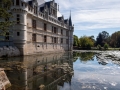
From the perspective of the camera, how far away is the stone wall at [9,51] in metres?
19.8

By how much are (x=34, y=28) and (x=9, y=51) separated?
30.1 feet

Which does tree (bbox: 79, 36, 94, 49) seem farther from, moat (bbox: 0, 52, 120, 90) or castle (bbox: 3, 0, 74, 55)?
moat (bbox: 0, 52, 120, 90)

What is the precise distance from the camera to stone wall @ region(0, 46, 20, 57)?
19.8 metres

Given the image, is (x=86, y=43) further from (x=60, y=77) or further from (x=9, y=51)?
(x=60, y=77)

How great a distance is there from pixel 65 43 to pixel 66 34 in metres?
4.14

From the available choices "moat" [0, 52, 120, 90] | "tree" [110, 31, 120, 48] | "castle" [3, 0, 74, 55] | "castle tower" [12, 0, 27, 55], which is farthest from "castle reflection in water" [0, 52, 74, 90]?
"tree" [110, 31, 120, 48]

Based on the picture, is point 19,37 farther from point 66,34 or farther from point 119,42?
point 119,42

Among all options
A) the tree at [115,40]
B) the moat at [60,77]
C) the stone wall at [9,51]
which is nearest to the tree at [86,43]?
the tree at [115,40]

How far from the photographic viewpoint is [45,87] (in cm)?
724

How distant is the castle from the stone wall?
1042 millimetres

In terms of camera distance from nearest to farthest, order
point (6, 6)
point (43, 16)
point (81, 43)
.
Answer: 1. point (6, 6)
2. point (43, 16)
3. point (81, 43)

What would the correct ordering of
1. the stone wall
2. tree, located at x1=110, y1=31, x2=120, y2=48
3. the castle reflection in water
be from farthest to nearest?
tree, located at x1=110, y1=31, x2=120, y2=48
the stone wall
the castle reflection in water

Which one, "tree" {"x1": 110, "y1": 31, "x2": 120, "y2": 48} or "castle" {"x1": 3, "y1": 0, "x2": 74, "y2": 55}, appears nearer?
"castle" {"x1": 3, "y1": 0, "x2": 74, "y2": 55}

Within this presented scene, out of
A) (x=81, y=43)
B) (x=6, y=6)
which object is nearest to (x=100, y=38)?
(x=81, y=43)
